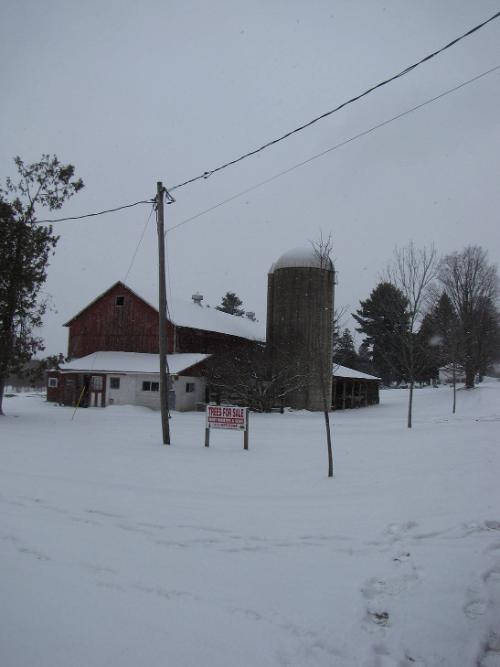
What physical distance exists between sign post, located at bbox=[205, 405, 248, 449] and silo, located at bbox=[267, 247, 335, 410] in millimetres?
18010

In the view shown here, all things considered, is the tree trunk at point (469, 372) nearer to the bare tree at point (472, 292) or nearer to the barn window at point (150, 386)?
the bare tree at point (472, 292)

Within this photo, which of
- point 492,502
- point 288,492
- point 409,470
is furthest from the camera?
point 409,470

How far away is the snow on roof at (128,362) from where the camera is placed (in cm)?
2953

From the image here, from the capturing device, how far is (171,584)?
179 inches

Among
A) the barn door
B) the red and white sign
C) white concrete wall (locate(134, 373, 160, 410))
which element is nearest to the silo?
white concrete wall (locate(134, 373, 160, 410))

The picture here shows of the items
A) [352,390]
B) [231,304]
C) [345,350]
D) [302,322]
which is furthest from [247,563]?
[231,304]

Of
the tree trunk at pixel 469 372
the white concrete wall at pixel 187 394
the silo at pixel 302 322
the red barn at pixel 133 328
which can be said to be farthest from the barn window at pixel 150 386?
the tree trunk at pixel 469 372

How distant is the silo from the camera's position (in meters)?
31.3

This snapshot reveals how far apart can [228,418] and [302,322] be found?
65.5ft

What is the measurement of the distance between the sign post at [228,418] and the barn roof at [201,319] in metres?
19.5

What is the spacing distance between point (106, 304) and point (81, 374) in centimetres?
553

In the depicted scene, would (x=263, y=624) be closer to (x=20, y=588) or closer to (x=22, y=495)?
(x=20, y=588)

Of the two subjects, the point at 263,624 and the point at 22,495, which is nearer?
the point at 263,624

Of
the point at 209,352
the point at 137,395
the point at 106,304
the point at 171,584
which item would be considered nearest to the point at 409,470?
the point at 171,584
